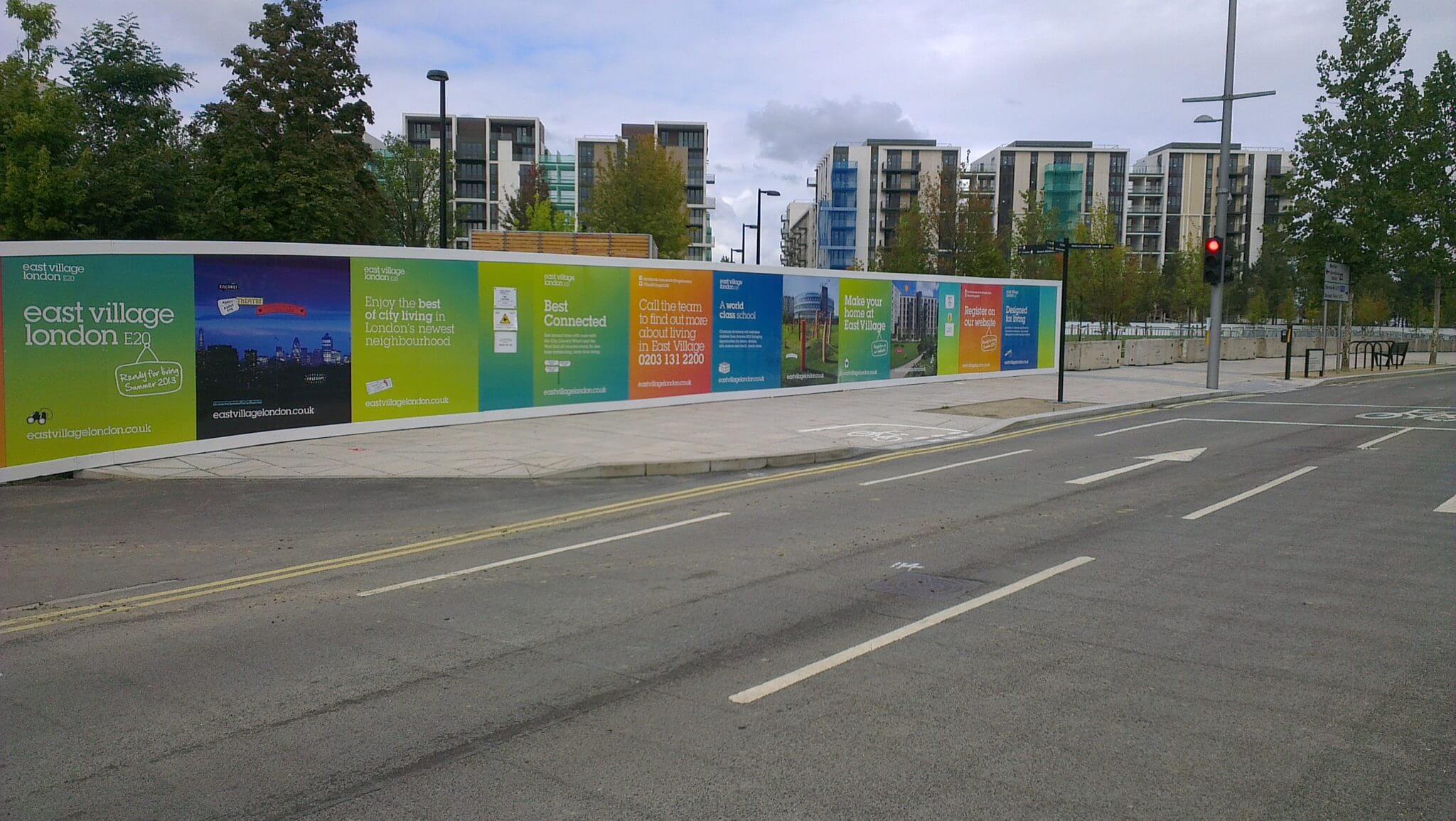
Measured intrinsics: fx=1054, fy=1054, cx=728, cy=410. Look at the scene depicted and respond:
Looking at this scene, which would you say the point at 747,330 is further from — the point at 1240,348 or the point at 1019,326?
the point at 1240,348

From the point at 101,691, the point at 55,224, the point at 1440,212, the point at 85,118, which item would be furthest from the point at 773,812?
the point at 1440,212

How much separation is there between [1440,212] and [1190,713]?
41462 millimetres

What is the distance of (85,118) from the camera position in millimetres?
34375

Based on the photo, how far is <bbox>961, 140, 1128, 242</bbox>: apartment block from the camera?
118000 millimetres

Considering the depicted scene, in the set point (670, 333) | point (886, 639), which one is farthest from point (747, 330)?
point (886, 639)

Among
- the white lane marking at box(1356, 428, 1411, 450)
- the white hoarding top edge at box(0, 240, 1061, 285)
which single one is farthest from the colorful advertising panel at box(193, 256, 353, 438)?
the white lane marking at box(1356, 428, 1411, 450)

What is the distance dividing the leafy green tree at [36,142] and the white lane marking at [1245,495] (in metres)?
30.0

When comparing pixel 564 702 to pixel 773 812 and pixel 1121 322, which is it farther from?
pixel 1121 322

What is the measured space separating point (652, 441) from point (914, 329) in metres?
13.6

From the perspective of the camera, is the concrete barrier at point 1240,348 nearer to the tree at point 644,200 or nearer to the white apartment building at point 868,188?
the tree at point 644,200

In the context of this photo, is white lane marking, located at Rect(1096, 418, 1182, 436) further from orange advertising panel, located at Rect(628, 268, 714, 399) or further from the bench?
the bench

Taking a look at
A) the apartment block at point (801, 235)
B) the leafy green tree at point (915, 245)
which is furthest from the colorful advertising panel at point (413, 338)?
the apartment block at point (801, 235)

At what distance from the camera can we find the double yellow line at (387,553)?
7.22m

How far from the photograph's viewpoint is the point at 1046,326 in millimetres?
32875
